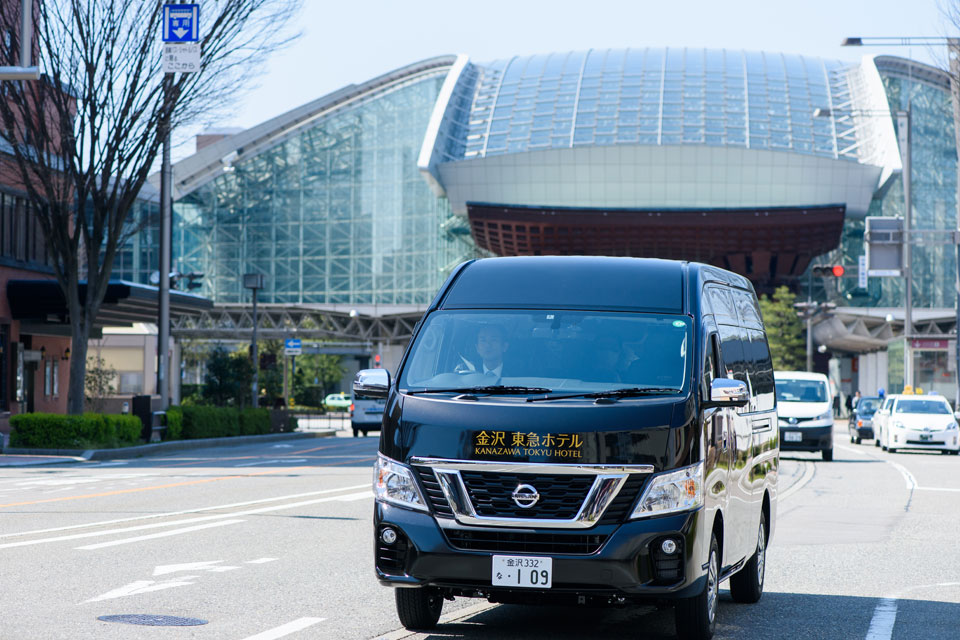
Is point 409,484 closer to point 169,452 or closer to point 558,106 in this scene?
point 169,452

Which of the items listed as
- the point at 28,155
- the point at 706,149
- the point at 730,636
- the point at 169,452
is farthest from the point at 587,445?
the point at 706,149

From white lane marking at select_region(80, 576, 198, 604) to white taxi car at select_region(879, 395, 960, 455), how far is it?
28.1 m

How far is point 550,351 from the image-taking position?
7.78 m

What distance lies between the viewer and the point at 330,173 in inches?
3824

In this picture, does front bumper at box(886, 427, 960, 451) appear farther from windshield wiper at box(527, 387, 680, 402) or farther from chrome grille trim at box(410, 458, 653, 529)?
chrome grille trim at box(410, 458, 653, 529)

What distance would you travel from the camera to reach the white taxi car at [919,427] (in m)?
34.4

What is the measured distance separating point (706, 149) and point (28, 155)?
214 ft

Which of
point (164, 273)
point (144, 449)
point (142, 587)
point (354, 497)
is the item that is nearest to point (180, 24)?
point (164, 273)

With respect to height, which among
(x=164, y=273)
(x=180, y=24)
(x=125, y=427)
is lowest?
(x=125, y=427)

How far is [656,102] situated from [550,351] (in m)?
87.4

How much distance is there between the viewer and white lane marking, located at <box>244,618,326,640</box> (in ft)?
24.7

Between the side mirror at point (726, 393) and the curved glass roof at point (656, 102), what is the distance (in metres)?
82.7

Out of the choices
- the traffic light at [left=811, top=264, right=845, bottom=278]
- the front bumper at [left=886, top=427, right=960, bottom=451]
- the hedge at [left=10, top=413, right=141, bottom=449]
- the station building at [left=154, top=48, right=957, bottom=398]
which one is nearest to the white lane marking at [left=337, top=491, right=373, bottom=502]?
the hedge at [left=10, top=413, right=141, bottom=449]

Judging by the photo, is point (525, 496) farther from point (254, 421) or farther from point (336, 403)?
point (336, 403)
